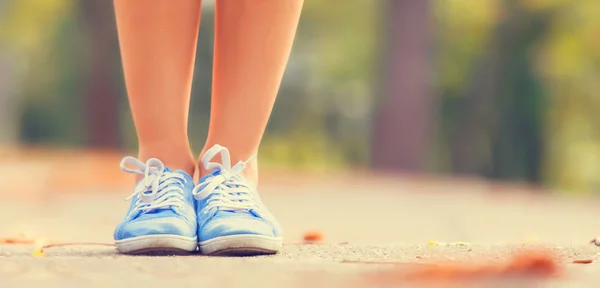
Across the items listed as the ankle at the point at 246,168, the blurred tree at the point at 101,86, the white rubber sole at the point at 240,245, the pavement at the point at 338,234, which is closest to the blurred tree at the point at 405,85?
the pavement at the point at 338,234

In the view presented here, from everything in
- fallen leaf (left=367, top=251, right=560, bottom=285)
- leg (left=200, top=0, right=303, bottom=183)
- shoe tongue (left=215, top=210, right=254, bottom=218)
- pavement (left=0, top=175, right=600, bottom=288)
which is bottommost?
pavement (left=0, top=175, right=600, bottom=288)

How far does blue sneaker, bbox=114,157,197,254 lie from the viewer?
5.23 ft

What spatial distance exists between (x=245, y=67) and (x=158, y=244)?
1.25 feet

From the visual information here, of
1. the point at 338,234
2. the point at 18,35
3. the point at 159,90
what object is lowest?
the point at 338,234

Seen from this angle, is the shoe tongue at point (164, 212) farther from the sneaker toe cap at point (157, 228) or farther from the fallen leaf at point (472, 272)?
the fallen leaf at point (472, 272)

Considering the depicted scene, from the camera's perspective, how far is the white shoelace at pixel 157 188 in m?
1.68

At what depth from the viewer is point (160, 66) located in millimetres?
1746

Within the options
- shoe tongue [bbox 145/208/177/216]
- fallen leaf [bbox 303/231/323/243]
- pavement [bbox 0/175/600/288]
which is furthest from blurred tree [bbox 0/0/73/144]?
shoe tongue [bbox 145/208/177/216]

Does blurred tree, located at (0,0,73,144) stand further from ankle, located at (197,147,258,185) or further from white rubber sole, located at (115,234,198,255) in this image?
white rubber sole, located at (115,234,198,255)

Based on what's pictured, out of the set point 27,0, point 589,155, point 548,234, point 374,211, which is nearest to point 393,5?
point 374,211

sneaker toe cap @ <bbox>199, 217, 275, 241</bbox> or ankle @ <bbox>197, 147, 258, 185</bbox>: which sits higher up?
ankle @ <bbox>197, 147, 258, 185</bbox>

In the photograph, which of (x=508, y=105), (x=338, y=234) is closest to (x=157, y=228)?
(x=338, y=234)

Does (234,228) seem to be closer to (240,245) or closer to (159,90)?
(240,245)

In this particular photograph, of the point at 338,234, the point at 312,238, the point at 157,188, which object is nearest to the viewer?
the point at 157,188
